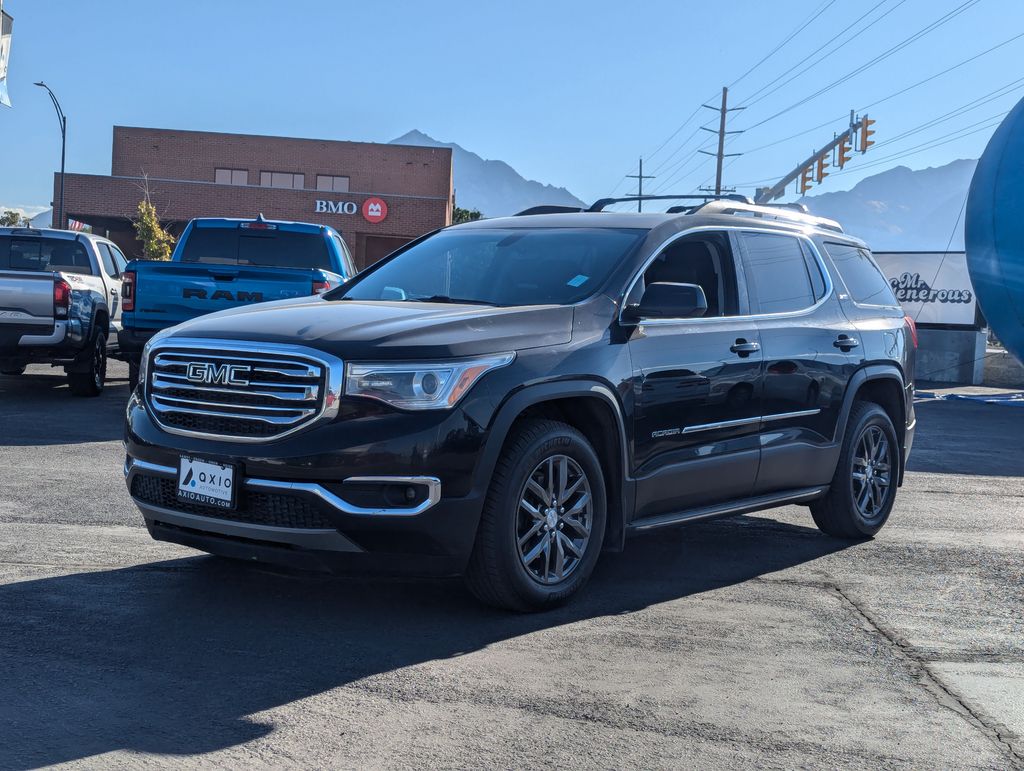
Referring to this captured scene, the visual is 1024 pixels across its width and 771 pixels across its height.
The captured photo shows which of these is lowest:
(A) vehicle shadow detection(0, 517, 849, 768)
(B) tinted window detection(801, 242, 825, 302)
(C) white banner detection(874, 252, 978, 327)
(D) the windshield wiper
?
(A) vehicle shadow detection(0, 517, 849, 768)

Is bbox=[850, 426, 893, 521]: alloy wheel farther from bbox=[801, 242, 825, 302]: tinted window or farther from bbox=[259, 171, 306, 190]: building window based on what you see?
bbox=[259, 171, 306, 190]: building window

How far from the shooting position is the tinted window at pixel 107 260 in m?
15.6

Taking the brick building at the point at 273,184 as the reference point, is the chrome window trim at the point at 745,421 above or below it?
below

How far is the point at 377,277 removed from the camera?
6.82 meters

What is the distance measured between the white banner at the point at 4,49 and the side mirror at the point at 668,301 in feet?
88.9

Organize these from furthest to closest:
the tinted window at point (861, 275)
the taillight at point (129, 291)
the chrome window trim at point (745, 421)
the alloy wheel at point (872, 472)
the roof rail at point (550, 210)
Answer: the taillight at point (129, 291)
the tinted window at point (861, 275)
the alloy wheel at point (872, 472)
the roof rail at point (550, 210)
the chrome window trim at point (745, 421)

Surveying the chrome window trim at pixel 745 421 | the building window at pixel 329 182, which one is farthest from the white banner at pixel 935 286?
the building window at pixel 329 182

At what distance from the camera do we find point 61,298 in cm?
1342

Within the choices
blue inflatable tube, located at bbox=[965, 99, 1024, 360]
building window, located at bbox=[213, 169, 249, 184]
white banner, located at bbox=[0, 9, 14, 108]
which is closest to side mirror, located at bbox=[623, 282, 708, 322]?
blue inflatable tube, located at bbox=[965, 99, 1024, 360]

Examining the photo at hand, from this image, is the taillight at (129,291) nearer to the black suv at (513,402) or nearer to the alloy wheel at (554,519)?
the black suv at (513,402)

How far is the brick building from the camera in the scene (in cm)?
5475

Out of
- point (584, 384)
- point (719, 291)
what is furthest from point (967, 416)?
point (584, 384)

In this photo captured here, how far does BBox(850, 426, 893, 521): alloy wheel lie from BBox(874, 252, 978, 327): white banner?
19392mm

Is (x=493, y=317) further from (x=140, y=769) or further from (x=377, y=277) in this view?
(x=140, y=769)
